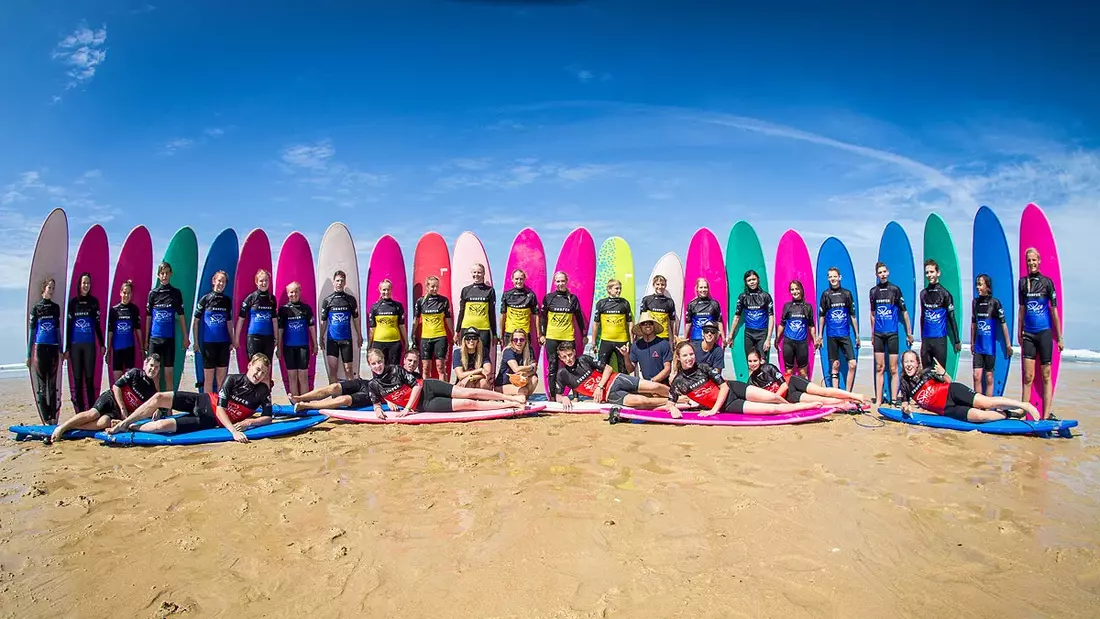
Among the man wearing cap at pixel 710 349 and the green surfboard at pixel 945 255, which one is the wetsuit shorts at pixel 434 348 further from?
the green surfboard at pixel 945 255

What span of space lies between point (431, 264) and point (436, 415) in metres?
2.65

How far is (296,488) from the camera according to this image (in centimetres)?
321

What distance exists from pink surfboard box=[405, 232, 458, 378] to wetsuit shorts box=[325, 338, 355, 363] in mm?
1103

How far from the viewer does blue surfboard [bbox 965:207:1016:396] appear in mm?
5840

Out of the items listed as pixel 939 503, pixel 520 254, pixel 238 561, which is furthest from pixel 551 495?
pixel 520 254

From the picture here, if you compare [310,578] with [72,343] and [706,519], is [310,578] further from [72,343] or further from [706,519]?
[72,343]

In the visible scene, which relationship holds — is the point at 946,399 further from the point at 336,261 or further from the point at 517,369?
the point at 336,261

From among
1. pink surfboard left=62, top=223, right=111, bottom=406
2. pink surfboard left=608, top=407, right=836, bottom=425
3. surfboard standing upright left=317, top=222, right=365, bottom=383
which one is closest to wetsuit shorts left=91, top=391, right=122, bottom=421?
pink surfboard left=62, top=223, right=111, bottom=406

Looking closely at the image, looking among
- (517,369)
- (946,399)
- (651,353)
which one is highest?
(651,353)

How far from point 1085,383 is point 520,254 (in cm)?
902

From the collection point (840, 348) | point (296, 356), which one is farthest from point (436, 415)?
point (840, 348)

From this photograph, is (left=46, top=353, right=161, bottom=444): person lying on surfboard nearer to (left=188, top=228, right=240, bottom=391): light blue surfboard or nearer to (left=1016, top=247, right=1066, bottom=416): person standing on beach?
(left=188, top=228, right=240, bottom=391): light blue surfboard

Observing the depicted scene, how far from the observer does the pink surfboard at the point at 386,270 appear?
7129 mm

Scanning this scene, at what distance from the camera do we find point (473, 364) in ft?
20.4
